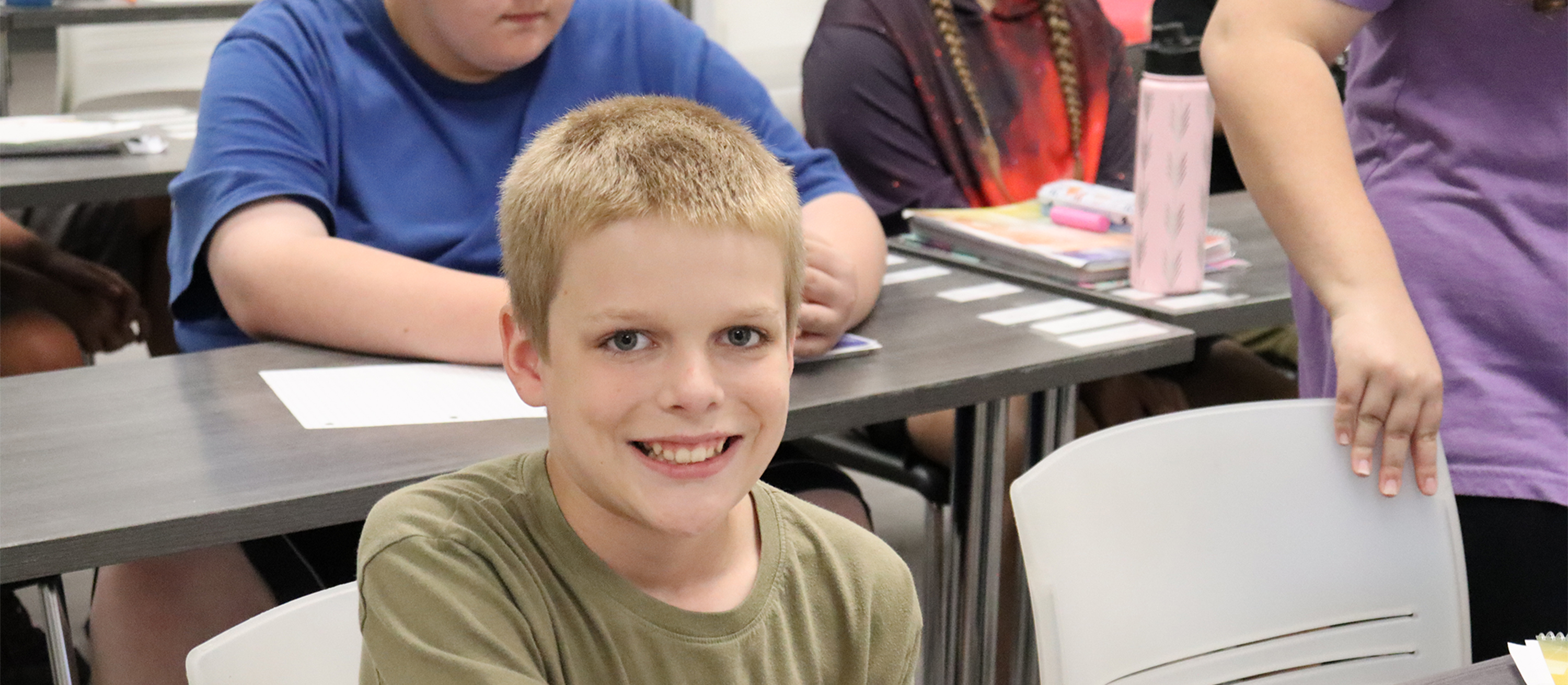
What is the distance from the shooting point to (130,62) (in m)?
3.43

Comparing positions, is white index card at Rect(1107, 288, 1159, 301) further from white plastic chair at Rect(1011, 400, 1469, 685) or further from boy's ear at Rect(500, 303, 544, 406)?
boy's ear at Rect(500, 303, 544, 406)

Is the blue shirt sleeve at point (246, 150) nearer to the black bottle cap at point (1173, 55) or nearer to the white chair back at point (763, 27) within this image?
the black bottle cap at point (1173, 55)

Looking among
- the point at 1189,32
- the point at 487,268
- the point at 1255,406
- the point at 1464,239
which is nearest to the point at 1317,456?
the point at 1255,406

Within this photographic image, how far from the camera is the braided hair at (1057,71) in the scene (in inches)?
87.4

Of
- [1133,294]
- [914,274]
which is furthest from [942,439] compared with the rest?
[1133,294]

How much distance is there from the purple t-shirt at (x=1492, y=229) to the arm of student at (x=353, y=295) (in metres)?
0.80

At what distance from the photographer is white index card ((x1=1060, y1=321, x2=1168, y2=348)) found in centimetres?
149

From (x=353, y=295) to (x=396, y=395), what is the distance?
0.47 ft

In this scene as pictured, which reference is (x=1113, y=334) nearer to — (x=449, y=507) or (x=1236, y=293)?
(x=1236, y=293)

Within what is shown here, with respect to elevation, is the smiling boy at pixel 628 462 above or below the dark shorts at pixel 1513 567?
above

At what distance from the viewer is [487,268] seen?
1.60 metres

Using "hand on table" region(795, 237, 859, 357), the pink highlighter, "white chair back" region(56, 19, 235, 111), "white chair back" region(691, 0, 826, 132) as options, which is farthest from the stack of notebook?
"white chair back" region(691, 0, 826, 132)

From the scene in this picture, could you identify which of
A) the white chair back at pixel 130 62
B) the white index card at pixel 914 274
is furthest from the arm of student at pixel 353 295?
the white chair back at pixel 130 62

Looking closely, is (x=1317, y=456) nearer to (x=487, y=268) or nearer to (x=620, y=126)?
(x=620, y=126)
